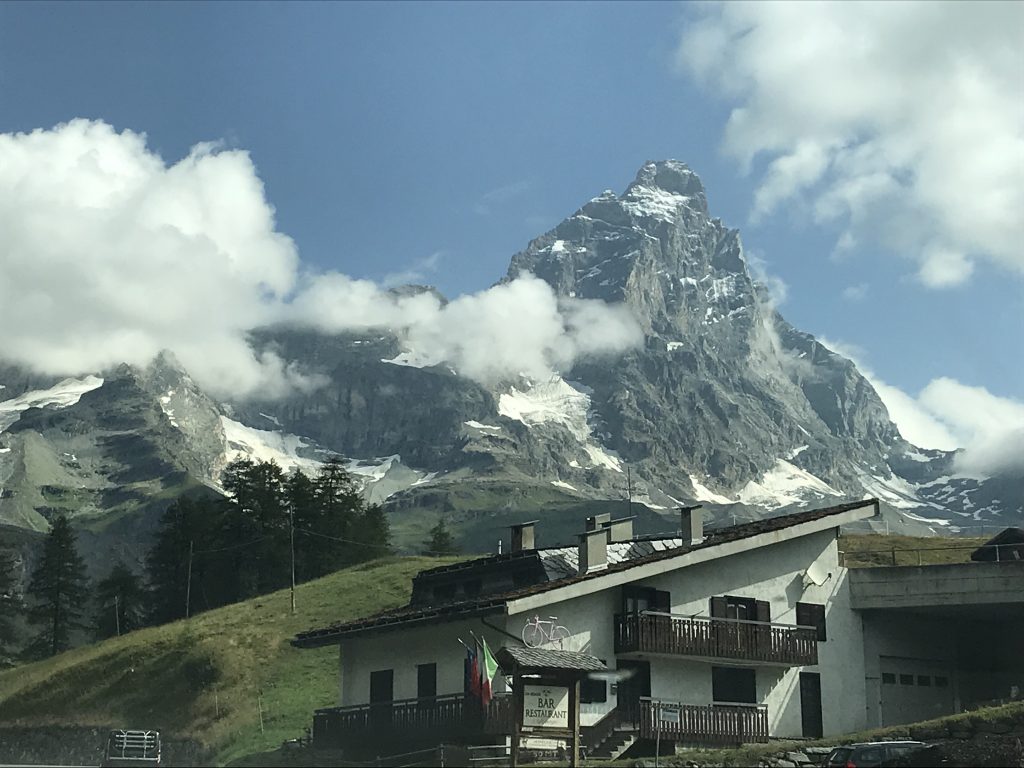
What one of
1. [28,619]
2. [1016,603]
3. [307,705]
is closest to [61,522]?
[28,619]

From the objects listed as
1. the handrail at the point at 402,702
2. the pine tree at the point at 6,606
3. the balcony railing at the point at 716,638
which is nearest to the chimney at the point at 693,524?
the balcony railing at the point at 716,638

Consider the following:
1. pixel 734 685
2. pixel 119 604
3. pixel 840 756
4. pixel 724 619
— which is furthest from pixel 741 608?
pixel 119 604

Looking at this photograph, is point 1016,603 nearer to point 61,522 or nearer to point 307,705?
point 307,705

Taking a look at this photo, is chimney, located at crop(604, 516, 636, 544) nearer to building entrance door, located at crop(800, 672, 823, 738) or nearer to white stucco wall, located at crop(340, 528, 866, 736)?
white stucco wall, located at crop(340, 528, 866, 736)

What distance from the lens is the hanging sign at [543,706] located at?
3369cm

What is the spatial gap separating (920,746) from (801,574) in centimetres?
1783

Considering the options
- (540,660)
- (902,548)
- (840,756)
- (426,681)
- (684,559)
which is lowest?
(840,756)

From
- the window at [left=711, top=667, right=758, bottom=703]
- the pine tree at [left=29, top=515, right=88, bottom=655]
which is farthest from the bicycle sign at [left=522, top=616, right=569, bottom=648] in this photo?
the pine tree at [left=29, top=515, right=88, bottom=655]

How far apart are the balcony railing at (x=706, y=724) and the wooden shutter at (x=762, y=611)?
350 centimetres

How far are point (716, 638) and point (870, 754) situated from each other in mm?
14582

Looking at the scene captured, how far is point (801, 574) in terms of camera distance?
5109 centimetres

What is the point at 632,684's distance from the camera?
45.7 m

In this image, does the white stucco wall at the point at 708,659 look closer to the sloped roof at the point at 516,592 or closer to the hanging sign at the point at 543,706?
the sloped roof at the point at 516,592

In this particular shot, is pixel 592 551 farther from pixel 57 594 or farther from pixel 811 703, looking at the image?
pixel 57 594
